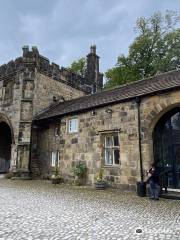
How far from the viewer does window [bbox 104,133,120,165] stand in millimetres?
11547

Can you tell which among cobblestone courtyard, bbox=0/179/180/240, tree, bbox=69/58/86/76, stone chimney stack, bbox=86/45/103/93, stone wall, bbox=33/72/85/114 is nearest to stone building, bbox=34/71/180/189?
cobblestone courtyard, bbox=0/179/180/240

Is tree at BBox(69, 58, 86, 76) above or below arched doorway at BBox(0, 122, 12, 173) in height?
above

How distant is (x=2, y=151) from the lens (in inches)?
797

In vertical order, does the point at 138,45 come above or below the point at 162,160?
above

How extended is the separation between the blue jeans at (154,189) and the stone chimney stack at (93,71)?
16.2 meters

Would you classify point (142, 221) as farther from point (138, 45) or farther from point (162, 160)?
point (138, 45)

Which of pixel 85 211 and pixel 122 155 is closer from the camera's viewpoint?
pixel 85 211

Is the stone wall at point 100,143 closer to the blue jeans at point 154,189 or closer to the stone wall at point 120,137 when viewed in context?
the stone wall at point 120,137

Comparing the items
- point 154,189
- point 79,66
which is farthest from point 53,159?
point 79,66

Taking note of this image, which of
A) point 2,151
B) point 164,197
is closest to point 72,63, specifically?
point 2,151

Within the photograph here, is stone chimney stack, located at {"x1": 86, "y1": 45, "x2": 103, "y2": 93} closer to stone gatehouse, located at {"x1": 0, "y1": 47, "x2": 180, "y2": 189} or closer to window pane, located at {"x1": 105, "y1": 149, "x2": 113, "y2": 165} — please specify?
stone gatehouse, located at {"x1": 0, "y1": 47, "x2": 180, "y2": 189}

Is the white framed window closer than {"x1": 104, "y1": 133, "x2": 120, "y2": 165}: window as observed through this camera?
No

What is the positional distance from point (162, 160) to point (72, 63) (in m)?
24.5

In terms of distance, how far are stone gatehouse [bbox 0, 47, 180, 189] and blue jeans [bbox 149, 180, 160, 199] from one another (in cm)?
121
